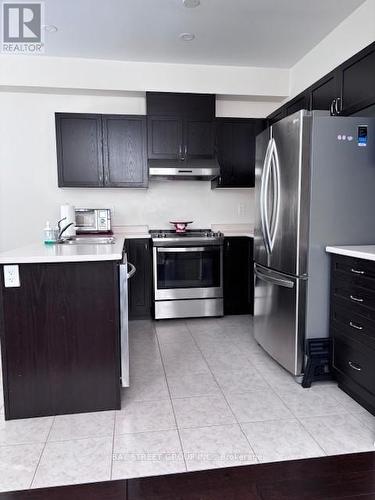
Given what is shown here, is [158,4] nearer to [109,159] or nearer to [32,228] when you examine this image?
[109,159]

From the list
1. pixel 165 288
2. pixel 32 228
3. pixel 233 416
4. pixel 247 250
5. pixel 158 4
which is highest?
pixel 158 4

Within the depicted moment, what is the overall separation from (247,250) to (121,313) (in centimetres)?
214

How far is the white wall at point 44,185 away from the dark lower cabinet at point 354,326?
244cm

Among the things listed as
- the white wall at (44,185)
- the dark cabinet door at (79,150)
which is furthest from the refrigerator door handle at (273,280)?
the dark cabinet door at (79,150)

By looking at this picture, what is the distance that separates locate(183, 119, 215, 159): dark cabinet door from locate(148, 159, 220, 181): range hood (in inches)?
3.8

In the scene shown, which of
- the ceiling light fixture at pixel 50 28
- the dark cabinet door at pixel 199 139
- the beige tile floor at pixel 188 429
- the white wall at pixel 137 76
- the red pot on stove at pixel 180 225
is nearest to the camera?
the beige tile floor at pixel 188 429

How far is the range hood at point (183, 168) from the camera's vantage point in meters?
3.85

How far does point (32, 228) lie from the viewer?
4145mm

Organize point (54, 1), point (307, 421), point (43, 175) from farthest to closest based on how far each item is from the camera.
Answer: point (43, 175)
point (54, 1)
point (307, 421)

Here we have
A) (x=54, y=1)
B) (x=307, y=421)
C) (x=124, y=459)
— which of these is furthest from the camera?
(x=54, y=1)

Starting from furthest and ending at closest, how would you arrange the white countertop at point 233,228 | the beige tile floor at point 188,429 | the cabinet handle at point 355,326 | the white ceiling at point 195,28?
the white countertop at point 233,228 < the white ceiling at point 195,28 < the cabinet handle at point 355,326 < the beige tile floor at point 188,429

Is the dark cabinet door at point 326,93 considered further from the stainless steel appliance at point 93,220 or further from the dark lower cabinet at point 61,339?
the stainless steel appliance at point 93,220

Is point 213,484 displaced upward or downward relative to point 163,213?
downward

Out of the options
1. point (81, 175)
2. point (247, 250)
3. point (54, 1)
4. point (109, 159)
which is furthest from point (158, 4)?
point (247, 250)
